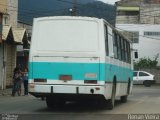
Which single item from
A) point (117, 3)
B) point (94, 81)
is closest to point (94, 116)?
point (94, 81)

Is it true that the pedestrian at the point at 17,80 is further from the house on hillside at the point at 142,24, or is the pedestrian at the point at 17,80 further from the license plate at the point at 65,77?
the house on hillside at the point at 142,24

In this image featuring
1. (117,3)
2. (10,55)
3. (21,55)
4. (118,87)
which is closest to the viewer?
(118,87)

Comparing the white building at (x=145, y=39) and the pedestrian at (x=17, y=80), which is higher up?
the white building at (x=145, y=39)

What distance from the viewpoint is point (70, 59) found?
18.8 m

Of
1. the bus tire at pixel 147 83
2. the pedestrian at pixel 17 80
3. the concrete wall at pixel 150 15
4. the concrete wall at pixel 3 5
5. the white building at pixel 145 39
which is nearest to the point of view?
the pedestrian at pixel 17 80

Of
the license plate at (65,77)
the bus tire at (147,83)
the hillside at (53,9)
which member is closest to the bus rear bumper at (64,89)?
the license plate at (65,77)

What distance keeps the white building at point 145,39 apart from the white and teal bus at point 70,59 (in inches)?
2135

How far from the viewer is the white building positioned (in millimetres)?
73562

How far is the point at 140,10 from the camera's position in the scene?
87.0 meters

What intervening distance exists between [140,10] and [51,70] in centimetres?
6947

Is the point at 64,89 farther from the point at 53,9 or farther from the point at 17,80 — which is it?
the point at 53,9

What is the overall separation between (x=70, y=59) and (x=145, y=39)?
5625 cm

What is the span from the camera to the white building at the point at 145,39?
73562 millimetres

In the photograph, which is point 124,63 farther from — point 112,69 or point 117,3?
point 117,3
